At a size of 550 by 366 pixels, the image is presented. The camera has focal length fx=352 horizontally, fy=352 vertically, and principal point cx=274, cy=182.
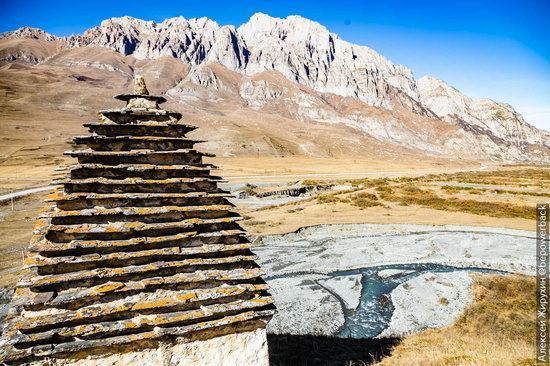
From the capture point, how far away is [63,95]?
193 metres

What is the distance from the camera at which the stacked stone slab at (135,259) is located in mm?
6160

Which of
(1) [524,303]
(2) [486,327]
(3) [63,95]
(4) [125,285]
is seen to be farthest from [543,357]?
(3) [63,95]

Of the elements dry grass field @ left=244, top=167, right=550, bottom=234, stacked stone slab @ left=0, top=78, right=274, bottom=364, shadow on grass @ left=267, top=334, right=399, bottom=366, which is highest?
stacked stone slab @ left=0, top=78, right=274, bottom=364

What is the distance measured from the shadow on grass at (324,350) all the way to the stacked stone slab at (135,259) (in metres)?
6.34

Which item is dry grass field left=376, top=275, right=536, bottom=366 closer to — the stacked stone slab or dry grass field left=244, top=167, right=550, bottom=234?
the stacked stone slab

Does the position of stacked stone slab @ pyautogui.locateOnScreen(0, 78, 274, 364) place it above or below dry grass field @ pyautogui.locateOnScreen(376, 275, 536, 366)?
above

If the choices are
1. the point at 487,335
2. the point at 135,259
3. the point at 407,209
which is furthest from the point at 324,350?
the point at 407,209

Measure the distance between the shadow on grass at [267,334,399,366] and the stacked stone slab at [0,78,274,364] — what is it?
249 inches

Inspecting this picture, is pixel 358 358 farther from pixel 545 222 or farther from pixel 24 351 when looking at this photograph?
pixel 545 222

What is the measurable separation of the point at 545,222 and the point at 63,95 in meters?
220

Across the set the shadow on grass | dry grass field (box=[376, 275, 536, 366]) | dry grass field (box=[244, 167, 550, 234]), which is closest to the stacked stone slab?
the shadow on grass

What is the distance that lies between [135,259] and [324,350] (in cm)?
985

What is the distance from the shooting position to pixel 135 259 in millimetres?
6910

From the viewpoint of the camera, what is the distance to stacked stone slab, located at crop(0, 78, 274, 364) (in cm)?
616
